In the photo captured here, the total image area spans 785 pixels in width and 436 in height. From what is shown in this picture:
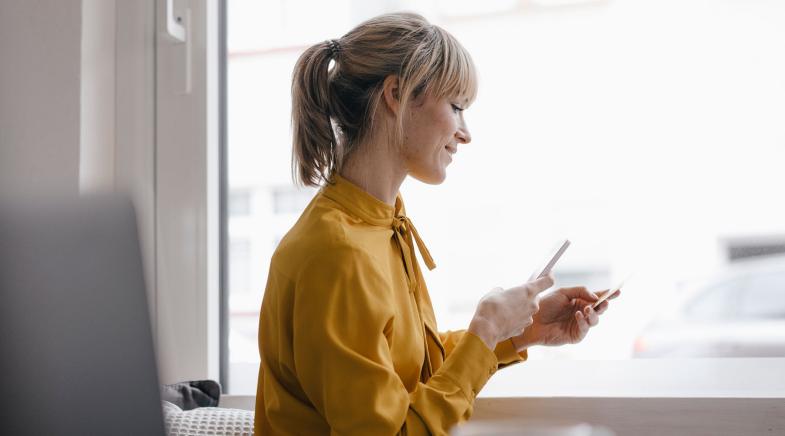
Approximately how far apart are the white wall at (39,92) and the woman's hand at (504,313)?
870mm

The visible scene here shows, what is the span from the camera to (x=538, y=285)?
106 cm

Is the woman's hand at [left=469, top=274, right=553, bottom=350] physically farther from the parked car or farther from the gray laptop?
the gray laptop

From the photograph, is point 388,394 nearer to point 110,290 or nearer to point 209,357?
point 110,290

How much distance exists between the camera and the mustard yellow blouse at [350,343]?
0.91 m

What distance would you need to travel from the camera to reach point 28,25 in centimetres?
154

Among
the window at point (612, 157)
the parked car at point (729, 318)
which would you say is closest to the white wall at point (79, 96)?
the window at point (612, 157)

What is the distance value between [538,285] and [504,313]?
0.07 meters

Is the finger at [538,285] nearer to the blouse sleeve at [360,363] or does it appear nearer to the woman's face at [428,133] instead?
the blouse sleeve at [360,363]

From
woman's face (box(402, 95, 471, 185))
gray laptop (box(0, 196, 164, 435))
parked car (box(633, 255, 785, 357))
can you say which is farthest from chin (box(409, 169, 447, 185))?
gray laptop (box(0, 196, 164, 435))

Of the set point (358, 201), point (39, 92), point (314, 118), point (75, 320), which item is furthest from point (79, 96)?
point (75, 320)

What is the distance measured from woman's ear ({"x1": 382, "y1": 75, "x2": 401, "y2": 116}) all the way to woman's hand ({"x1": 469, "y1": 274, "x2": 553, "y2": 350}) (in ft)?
0.99

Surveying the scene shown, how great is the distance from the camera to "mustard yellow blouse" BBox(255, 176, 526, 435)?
35.9 inches

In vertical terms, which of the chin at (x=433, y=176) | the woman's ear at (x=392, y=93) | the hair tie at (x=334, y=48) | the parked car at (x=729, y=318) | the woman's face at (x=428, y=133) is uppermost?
the hair tie at (x=334, y=48)

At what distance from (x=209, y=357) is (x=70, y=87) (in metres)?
0.60
